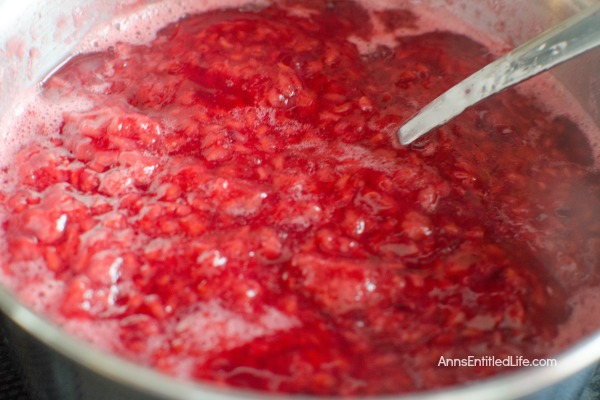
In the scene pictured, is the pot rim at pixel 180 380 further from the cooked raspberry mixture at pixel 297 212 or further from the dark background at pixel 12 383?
the dark background at pixel 12 383

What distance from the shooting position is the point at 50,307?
43.2 inches

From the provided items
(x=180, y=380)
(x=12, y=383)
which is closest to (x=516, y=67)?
(x=180, y=380)

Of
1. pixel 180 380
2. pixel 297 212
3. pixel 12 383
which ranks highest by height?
pixel 180 380

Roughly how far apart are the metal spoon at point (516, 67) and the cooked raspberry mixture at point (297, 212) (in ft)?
0.20

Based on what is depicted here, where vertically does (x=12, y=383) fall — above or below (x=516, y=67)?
below

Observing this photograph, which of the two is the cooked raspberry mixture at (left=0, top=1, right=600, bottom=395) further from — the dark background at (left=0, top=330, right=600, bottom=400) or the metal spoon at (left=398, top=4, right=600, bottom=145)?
the dark background at (left=0, top=330, right=600, bottom=400)

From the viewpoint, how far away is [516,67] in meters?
1.25

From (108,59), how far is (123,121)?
0.26m

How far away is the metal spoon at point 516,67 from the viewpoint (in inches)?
46.0

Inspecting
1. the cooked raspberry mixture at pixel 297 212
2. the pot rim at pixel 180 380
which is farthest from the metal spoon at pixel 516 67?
the pot rim at pixel 180 380

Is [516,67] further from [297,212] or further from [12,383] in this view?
[12,383]

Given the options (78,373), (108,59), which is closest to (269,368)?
(78,373)

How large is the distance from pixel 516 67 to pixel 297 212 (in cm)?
46

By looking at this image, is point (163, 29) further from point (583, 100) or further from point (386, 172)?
point (583, 100)
